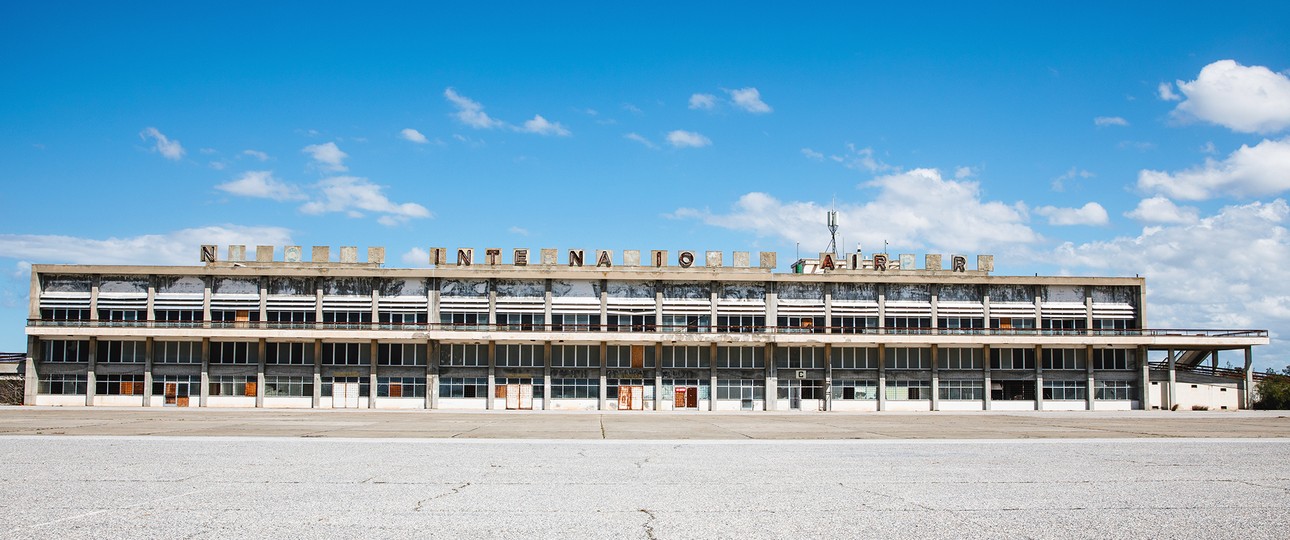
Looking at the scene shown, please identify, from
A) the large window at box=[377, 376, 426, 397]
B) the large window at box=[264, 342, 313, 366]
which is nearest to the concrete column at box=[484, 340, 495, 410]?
the large window at box=[377, 376, 426, 397]

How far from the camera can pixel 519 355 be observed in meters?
75.1

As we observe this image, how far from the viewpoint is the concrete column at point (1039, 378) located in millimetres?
75938

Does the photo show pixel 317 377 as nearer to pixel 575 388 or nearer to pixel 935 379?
pixel 575 388

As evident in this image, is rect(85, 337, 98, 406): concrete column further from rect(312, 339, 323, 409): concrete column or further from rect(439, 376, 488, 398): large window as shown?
rect(439, 376, 488, 398): large window

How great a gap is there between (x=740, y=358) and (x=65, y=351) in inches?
2036

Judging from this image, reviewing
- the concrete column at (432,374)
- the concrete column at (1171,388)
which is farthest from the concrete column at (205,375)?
the concrete column at (1171,388)

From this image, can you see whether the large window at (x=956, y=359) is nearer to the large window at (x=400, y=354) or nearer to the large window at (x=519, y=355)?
the large window at (x=519, y=355)

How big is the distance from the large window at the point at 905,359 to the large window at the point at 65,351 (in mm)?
61903

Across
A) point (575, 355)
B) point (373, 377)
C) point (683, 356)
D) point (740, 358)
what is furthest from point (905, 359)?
point (373, 377)

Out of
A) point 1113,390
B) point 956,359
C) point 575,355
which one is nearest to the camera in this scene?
point 575,355

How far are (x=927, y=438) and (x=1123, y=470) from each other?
11658 mm

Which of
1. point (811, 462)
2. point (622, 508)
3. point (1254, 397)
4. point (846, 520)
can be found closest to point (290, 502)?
point (622, 508)

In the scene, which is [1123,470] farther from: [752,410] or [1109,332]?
[1109,332]

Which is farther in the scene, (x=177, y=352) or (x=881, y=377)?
(x=881, y=377)
